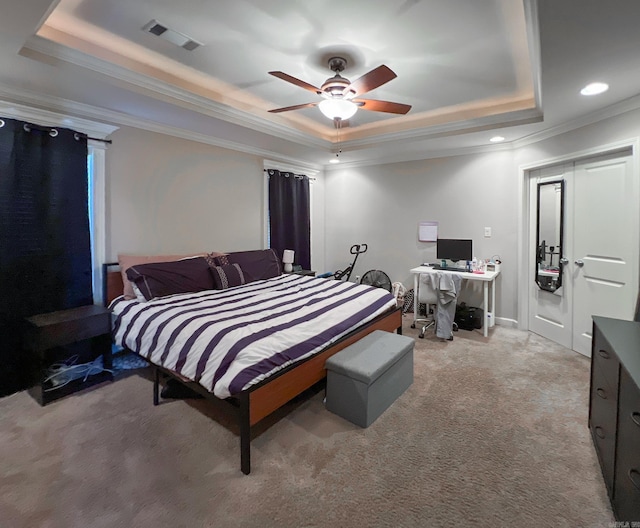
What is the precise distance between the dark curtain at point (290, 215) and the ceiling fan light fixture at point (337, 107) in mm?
2243

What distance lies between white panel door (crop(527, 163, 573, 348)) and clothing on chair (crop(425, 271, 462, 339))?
1.02m

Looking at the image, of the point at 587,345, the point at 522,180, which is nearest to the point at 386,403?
the point at 587,345

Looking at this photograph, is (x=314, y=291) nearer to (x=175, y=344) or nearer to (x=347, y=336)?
(x=347, y=336)

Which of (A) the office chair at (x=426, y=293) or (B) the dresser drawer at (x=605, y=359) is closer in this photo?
(B) the dresser drawer at (x=605, y=359)

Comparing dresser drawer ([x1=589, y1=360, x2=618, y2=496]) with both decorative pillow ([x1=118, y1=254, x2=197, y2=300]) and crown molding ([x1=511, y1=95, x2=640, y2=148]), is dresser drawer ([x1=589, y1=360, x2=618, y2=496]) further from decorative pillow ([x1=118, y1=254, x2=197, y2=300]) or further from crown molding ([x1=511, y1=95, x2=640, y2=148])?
decorative pillow ([x1=118, y1=254, x2=197, y2=300])

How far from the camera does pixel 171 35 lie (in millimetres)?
2275

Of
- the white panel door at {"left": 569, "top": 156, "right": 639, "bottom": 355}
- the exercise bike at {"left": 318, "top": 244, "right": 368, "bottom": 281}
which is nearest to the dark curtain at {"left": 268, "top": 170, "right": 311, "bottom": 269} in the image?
the exercise bike at {"left": 318, "top": 244, "right": 368, "bottom": 281}

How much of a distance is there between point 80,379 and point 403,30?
368 centimetres

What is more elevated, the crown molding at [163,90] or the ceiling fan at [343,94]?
the crown molding at [163,90]

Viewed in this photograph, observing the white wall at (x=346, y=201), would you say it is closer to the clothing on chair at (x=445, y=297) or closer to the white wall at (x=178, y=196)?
the white wall at (x=178, y=196)

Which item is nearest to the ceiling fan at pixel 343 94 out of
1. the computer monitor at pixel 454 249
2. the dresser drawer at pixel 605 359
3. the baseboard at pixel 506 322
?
the dresser drawer at pixel 605 359

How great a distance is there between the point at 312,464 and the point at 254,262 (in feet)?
8.58

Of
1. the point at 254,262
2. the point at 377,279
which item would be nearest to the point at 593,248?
the point at 377,279

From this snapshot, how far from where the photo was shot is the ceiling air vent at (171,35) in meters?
2.17
